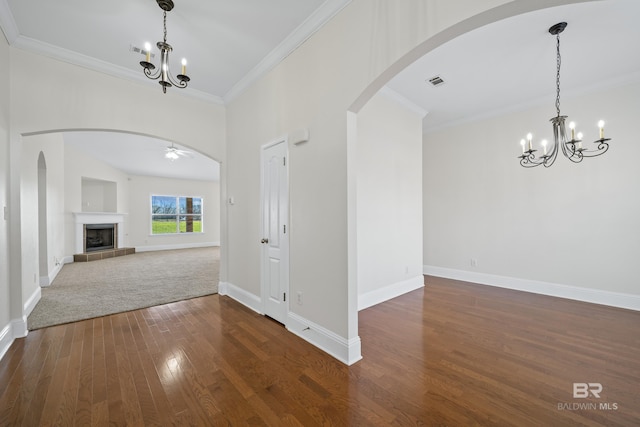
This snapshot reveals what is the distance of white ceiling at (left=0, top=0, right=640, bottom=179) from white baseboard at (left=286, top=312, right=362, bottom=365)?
118 inches

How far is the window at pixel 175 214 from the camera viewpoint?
9852 mm

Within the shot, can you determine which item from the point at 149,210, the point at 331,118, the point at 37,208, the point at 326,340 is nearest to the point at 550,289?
the point at 326,340

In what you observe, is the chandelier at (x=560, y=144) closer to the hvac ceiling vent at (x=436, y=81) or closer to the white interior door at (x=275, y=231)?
the hvac ceiling vent at (x=436, y=81)

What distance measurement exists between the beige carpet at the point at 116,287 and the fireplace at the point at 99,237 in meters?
1.08

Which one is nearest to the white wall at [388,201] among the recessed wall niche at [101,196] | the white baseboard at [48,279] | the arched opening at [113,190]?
the arched opening at [113,190]

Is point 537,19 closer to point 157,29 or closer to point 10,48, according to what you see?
point 157,29

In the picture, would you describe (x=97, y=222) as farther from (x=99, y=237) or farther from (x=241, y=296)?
(x=241, y=296)

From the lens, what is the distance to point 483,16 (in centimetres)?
147

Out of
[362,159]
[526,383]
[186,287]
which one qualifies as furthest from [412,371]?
[186,287]

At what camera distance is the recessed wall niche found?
27.5 feet

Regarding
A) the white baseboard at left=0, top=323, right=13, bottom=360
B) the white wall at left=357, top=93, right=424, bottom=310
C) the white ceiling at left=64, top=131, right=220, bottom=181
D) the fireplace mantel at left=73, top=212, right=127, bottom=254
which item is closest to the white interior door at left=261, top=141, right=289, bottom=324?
the white wall at left=357, top=93, right=424, bottom=310

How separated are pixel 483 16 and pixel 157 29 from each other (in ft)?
9.84

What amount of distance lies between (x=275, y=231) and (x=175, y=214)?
8.99m

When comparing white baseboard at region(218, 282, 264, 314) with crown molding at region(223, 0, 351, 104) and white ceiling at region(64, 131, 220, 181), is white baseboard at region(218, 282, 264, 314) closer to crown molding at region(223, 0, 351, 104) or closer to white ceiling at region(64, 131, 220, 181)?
crown molding at region(223, 0, 351, 104)
